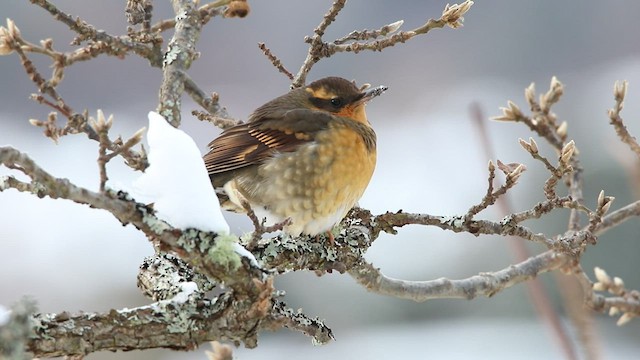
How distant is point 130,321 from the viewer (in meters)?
1.72

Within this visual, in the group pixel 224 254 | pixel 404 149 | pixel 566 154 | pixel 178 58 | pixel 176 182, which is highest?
pixel 404 149

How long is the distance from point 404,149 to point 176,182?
22.8ft

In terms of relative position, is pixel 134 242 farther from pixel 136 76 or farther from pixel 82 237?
pixel 136 76

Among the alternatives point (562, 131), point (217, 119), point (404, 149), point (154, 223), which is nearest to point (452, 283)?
point (562, 131)

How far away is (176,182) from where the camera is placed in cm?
165

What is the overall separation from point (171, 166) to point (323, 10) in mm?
8972

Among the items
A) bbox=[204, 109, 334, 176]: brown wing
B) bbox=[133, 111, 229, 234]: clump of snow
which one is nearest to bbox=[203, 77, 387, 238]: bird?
bbox=[204, 109, 334, 176]: brown wing

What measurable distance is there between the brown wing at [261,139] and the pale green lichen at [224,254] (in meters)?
1.24

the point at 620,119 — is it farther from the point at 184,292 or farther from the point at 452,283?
the point at 184,292

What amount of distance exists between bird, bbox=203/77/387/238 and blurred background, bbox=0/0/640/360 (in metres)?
0.83

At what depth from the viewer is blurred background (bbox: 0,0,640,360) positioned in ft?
18.0

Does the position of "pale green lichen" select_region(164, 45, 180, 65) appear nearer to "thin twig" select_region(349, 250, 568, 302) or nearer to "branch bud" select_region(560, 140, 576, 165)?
"thin twig" select_region(349, 250, 568, 302)

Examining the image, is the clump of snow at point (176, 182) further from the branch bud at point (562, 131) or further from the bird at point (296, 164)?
the branch bud at point (562, 131)

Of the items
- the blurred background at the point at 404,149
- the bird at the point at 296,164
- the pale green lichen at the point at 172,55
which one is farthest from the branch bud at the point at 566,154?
the pale green lichen at the point at 172,55
